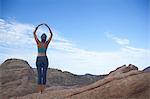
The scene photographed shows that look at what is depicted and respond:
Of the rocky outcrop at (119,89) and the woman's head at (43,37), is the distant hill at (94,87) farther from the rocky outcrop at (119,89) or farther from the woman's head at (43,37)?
the woman's head at (43,37)

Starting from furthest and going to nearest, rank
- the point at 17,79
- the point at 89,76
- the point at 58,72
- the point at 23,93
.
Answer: the point at 89,76 → the point at 58,72 → the point at 17,79 → the point at 23,93

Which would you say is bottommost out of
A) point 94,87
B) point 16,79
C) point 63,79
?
point 94,87

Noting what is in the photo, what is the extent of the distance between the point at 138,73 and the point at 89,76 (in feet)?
27.3

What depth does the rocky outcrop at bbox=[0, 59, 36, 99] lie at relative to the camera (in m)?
14.1

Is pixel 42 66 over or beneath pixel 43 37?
beneath

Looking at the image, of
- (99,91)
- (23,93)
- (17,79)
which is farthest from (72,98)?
(17,79)

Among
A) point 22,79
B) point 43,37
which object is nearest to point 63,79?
point 22,79

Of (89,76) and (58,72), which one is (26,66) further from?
(89,76)

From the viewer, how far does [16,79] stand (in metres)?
15.3

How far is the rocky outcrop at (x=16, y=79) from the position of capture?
46.1 feet

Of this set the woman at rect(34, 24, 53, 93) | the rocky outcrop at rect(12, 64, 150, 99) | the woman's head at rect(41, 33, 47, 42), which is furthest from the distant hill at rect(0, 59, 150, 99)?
the woman's head at rect(41, 33, 47, 42)

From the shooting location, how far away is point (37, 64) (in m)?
12.0

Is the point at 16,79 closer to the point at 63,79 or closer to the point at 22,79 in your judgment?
the point at 22,79

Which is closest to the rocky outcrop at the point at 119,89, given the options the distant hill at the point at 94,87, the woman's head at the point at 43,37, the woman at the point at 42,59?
the distant hill at the point at 94,87
